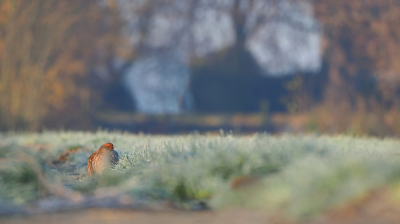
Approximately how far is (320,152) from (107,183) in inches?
59.6

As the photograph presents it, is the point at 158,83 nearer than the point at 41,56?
No

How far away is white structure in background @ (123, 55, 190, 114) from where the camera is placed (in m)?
19.8

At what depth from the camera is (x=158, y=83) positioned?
19609 mm

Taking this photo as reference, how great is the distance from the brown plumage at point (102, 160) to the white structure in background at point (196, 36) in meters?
14.7

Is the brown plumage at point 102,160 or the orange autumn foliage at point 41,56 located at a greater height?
the orange autumn foliage at point 41,56

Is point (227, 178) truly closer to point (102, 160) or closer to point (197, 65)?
point (102, 160)

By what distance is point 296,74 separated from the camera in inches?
744

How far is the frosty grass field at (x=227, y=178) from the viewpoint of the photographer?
2.88 metres

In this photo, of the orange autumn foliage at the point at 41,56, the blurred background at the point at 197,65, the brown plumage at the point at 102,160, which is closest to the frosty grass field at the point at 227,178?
the brown plumage at the point at 102,160

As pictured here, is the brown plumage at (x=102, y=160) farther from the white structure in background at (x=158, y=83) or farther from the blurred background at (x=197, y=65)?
the white structure in background at (x=158, y=83)

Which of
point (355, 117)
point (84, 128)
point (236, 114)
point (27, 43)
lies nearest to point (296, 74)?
point (236, 114)

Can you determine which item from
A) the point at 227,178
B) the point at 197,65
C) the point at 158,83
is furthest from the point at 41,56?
the point at 227,178

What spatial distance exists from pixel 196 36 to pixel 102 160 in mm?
15503

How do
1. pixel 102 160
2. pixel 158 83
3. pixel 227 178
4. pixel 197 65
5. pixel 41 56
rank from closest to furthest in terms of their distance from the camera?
pixel 227 178 < pixel 102 160 < pixel 41 56 < pixel 158 83 < pixel 197 65
